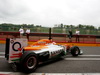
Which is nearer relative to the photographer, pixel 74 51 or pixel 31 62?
pixel 31 62

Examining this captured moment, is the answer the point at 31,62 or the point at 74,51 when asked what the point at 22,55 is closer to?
the point at 31,62

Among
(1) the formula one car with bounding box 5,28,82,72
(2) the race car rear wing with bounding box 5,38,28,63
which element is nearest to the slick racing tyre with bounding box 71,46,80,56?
(1) the formula one car with bounding box 5,28,82,72

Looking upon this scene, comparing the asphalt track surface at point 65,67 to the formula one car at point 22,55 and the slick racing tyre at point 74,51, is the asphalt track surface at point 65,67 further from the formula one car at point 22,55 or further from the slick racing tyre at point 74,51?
the slick racing tyre at point 74,51

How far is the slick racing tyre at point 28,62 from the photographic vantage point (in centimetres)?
326

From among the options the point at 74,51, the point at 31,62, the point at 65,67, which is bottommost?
the point at 65,67

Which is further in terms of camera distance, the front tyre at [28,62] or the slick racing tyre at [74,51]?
the slick racing tyre at [74,51]

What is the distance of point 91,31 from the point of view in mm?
20328

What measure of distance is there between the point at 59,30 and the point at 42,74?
56.7 feet

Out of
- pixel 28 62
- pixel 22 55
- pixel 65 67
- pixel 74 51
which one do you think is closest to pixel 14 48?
pixel 22 55

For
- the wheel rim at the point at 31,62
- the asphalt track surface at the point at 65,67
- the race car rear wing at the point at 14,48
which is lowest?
the asphalt track surface at the point at 65,67

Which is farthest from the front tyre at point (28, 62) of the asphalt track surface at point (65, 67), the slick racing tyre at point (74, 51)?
the slick racing tyre at point (74, 51)

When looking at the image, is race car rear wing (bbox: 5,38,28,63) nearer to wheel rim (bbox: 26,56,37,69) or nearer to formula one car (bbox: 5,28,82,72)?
formula one car (bbox: 5,28,82,72)

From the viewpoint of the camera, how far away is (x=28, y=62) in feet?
11.3

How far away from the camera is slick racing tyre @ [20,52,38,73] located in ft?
10.7
